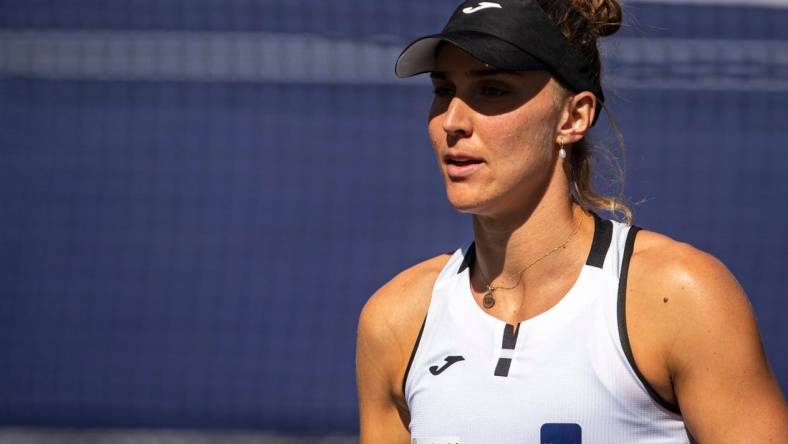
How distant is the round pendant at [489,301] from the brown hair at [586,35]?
266 millimetres

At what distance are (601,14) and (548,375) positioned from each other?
73 centimetres

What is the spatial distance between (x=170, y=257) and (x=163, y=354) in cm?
42

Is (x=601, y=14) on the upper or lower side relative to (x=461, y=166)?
upper

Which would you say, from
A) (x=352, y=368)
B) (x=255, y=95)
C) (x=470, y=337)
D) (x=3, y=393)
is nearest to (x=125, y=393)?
(x=3, y=393)

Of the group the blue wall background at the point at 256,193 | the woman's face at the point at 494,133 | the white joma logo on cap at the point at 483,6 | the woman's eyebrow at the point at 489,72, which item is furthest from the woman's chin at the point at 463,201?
the blue wall background at the point at 256,193

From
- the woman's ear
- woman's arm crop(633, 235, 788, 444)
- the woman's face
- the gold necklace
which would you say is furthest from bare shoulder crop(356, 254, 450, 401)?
woman's arm crop(633, 235, 788, 444)

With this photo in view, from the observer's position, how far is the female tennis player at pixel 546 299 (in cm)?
202

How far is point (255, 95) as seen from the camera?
515 centimetres

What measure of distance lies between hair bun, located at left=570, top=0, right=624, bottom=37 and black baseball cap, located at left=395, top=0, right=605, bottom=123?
10 centimetres

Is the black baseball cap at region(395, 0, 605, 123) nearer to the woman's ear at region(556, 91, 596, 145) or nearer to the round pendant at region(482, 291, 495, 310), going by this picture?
the woman's ear at region(556, 91, 596, 145)

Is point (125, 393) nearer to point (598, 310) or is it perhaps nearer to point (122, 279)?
point (122, 279)

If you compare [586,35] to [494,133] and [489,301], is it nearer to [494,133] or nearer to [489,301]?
[494,133]

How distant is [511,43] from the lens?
7.07 feet

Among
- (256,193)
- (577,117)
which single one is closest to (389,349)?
(577,117)
